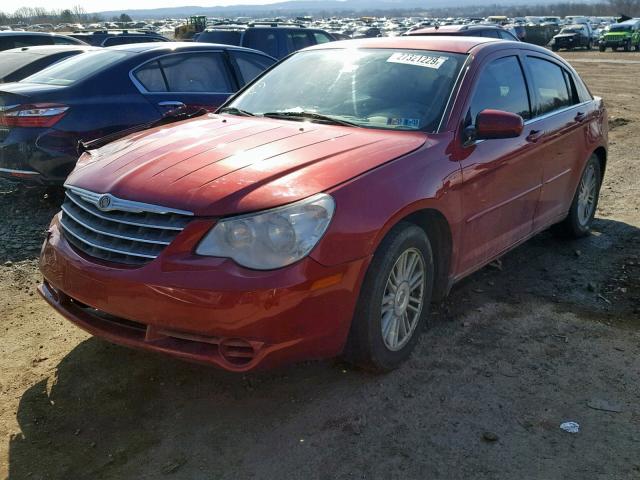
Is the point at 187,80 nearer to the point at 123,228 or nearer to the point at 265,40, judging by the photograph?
the point at 123,228

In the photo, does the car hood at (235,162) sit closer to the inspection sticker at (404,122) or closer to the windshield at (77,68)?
the inspection sticker at (404,122)

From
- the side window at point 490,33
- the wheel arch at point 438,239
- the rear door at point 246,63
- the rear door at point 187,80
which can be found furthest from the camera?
the side window at point 490,33

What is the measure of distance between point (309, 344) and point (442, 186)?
1.18 metres

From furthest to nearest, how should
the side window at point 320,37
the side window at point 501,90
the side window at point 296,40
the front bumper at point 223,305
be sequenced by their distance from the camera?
1. the side window at point 320,37
2. the side window at point 296,40
3. the side window at point 501,90
4. the front bumper at point 223,305

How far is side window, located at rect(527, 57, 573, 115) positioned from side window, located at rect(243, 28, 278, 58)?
345 inches

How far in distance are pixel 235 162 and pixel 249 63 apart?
4732mm

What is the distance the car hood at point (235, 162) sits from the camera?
2873 mm

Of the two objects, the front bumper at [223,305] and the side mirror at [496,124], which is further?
the side mirror at [496,124]

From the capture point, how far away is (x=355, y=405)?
3.16m

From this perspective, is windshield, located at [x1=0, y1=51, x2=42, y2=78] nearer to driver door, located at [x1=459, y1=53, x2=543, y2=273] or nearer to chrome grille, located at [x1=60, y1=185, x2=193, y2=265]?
chrome grille, located at [x1=60, y1=185, x2=193, y2=265]

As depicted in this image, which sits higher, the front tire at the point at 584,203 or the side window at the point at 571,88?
the side window at the point at 571,88

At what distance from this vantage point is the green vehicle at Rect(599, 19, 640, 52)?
35.6 meters

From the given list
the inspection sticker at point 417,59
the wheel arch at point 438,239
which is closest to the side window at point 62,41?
the inspection sticker at point 417,59

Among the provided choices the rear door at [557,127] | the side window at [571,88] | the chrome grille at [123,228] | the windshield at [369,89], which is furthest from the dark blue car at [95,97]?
the side window at [571,88]
